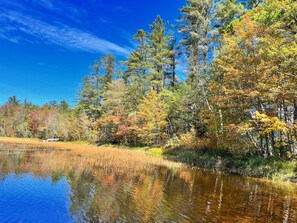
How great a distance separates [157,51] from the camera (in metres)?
42.4

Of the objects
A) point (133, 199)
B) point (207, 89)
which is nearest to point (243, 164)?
→ point (207, 89)

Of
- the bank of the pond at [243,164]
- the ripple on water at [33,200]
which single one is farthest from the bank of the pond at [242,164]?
the ripple on water at [33,200]

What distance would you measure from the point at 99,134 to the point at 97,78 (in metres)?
13.0

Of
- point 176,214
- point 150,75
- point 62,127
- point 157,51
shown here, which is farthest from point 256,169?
point 62,127

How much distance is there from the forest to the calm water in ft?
19.3

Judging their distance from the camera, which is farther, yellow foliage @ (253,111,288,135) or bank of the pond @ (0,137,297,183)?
bank of the pond @ (0,137,297,183)

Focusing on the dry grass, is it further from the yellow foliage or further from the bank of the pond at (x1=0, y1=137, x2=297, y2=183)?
the yellow foliage

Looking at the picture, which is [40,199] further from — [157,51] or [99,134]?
[99,134]

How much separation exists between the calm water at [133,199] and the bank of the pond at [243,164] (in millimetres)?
2298

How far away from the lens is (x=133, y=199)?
9.32 metres

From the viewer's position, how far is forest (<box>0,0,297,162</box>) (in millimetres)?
16609

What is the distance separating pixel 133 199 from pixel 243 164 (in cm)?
1190

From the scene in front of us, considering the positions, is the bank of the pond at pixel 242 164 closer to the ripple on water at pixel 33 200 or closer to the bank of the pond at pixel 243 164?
the bank of the pond at pixel 243 164

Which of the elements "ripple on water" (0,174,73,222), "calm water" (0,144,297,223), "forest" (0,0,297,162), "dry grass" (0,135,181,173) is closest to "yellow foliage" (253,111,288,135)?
"forest" (0,0,297,162)
